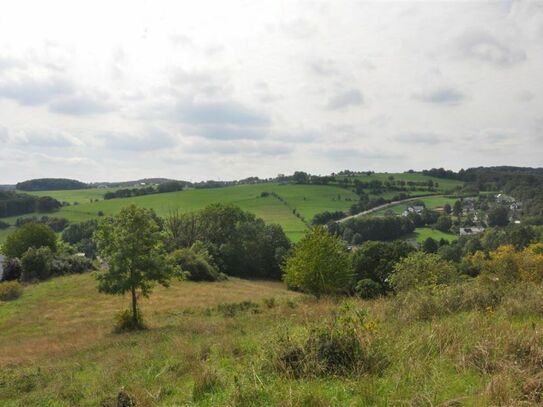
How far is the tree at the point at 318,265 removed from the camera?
111 feet

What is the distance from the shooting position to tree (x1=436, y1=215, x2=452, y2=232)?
347ft

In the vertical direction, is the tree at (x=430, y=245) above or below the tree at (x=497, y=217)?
below

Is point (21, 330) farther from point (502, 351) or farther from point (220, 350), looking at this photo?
point (502, 351)

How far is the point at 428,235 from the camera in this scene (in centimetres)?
10006

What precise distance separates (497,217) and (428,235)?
2536cm

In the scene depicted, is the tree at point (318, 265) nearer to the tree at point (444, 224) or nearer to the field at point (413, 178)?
the tree at point (444, 224)

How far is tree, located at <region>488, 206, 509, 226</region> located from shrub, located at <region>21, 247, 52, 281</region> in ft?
336

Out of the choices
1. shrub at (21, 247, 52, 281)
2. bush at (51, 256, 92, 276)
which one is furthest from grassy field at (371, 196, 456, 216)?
shrub at (21, 247, 52, 281)

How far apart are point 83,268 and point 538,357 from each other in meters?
54.3

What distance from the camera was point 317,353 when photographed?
711 centimetres

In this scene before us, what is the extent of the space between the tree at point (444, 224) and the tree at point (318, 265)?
78736mm

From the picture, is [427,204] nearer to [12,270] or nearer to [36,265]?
[36,265]

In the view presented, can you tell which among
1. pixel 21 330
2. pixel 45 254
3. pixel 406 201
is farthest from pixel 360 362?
pixel 406 201

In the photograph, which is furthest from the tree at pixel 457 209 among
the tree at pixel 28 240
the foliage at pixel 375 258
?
the tree at pixel 28 240
